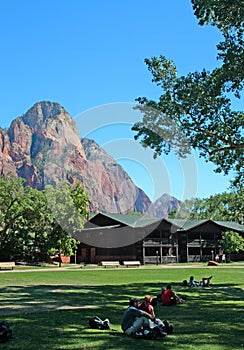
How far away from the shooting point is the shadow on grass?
933 centimetres

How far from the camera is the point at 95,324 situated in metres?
11.1

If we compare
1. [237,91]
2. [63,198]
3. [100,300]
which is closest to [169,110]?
[237,91]

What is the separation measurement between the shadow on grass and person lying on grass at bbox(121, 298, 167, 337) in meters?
0.22

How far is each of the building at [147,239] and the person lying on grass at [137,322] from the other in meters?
50.1

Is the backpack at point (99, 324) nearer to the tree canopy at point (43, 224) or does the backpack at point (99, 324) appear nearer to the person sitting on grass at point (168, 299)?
the person sitting on grass at point (168, 299)

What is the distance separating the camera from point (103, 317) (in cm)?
1311

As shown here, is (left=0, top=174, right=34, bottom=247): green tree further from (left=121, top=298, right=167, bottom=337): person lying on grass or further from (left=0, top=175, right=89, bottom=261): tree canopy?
(left=121, top=298, right=167, bottom=337): person lying on grass

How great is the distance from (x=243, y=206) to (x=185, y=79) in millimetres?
62718

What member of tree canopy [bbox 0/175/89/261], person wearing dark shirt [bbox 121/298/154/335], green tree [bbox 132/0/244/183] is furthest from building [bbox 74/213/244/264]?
person wearing dark shirt [bbox 121/298/154/335]

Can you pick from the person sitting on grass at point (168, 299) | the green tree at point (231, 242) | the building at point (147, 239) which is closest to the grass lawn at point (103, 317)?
the person sitting on grass at point (168, 299)

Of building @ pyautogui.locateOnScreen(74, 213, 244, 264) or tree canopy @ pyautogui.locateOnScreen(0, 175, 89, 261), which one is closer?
tree canopy @ pyautogui.locateOnScreen(0, 175, 89, 261)

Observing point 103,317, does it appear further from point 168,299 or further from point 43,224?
point 43,224

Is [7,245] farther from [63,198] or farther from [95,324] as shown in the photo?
[95,324]

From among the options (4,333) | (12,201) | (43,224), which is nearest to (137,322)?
(4,333)
